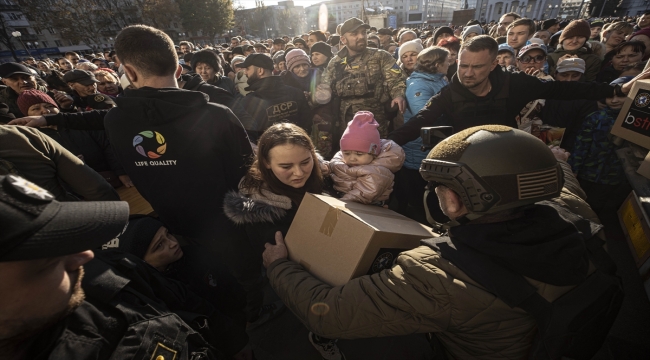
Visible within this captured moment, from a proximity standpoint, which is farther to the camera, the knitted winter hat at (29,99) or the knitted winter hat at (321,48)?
the knitted winter hat at (321,48)

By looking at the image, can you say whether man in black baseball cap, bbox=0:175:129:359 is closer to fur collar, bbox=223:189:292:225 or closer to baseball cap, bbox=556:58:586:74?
fur collar, bbox=223:189:292:225

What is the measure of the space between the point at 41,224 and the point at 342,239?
1.20 metres

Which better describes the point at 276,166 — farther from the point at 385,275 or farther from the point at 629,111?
the point at 629,111

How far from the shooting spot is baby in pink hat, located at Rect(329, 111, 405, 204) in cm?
213

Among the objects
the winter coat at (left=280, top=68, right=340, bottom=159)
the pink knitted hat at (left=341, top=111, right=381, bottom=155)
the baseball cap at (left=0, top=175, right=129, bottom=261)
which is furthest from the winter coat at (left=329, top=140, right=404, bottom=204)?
the winter coat at (left=280, top=68, right=340, bottom=159)

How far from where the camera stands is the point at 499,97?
260 centimetres

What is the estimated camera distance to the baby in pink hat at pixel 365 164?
6.99 feet

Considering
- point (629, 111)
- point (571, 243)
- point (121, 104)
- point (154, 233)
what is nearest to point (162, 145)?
point (121, 104)

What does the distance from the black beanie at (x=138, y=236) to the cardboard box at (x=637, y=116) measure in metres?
3.88

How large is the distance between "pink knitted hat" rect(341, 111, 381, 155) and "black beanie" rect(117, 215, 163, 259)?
5.32ft

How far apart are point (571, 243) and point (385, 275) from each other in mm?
770

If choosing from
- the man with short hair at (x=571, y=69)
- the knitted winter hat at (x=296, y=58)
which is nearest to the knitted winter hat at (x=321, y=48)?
the knitted winter hat at (x=296, y=58)

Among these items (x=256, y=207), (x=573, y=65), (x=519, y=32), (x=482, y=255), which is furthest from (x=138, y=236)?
(x=519, y=32)

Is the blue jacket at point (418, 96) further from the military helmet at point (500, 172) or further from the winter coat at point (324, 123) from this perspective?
the military helmet at point (500, 172)
